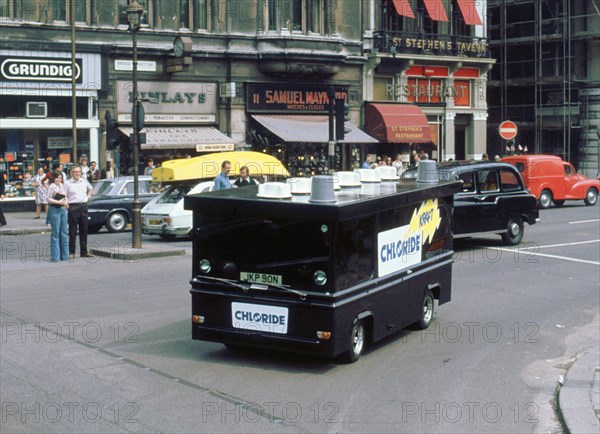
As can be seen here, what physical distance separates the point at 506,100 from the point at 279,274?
49423mm

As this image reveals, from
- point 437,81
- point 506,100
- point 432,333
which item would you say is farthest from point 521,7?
point 432,333

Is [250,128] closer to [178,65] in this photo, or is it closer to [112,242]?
[178,65]

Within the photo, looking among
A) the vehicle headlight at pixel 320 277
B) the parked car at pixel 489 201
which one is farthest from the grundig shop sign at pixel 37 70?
the vehicle headlight at pixel 320 277

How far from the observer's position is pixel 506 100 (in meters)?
57.4

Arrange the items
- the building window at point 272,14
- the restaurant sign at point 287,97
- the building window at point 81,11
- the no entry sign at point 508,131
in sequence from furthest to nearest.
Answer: the restaurant sign at point 287,97, the building window at point 272,14, the no entry sign at point 508,131, the building window at point 81,11

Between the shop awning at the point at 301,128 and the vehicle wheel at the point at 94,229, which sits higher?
the shop awning at the point at 301,128

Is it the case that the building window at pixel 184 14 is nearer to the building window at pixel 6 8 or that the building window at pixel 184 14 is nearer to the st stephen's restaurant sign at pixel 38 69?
the st stephen's restaurant sign at pixel 38 69

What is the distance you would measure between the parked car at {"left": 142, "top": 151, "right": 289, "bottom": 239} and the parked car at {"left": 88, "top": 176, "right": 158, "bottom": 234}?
118 cm

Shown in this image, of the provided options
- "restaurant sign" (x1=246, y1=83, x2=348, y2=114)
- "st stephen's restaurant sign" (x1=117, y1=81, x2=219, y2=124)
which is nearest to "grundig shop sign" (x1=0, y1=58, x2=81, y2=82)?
"st stephen's restaurant sign" (x1=117, y1=81, x2=219, y2=124)

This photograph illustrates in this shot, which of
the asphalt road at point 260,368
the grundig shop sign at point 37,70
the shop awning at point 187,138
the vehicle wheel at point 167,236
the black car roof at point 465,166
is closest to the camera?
the asphalt road at point 260,368

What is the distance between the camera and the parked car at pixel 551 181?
34531 mm

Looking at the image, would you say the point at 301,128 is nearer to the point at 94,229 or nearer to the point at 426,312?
the point at 94,229

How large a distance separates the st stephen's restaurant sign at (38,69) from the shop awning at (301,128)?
7910 mm

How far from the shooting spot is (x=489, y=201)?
2153 cm
